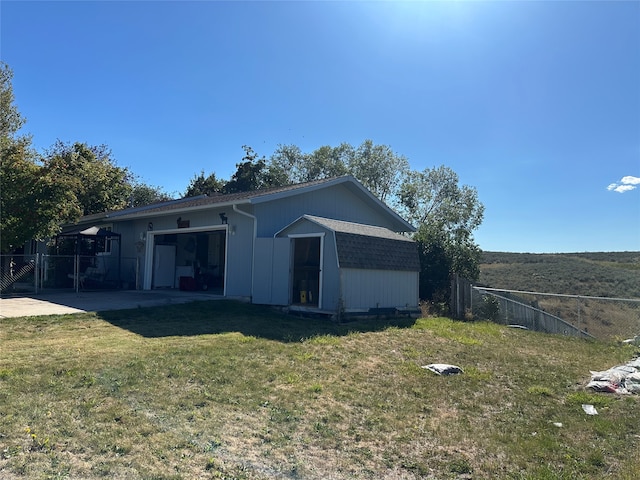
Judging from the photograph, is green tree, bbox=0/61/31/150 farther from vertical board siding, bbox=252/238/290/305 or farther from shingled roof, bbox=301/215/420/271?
shingled roof, bbox=301/215/420/271

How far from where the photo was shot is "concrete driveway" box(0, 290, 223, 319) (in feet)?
35.0

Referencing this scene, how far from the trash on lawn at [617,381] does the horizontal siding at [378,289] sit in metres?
5.86

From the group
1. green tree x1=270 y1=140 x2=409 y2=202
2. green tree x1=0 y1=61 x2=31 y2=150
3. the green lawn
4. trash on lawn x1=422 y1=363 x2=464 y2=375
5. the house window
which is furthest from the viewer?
green tree x1=270 y1=140 x2=409 y2=202

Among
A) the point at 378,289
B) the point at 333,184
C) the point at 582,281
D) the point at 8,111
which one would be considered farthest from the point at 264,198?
the point at 582,281

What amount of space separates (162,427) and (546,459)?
337cm

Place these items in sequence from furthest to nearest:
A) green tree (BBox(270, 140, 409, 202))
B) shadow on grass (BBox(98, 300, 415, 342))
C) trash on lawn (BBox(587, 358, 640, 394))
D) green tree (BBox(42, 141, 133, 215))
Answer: green tree (BBox(270, 140, 409, 202)), green tree (BBox(42, 141, 133, 215)), shadow on grass (BBox(98, 300, 415, 342)), trash on lawn (BBox(587, 358, 640, 394))

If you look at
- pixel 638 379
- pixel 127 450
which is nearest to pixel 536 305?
pixel 638 379

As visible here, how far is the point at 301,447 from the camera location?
13.0 feet

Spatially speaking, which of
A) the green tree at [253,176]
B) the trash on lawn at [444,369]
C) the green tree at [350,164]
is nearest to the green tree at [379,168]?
the green tree at [350,164]

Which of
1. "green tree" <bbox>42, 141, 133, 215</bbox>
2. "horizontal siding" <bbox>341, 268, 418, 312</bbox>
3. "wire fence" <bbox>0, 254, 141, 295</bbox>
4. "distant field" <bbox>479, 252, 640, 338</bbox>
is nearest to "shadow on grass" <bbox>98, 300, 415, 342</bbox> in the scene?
"horizontal siding" <bbox>341, 268, 418, 312</bbox>

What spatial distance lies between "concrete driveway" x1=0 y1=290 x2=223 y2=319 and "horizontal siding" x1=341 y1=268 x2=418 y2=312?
166 inches

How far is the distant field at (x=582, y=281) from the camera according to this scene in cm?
1184

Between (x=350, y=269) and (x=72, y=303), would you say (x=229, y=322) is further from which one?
(x=72, y=303)

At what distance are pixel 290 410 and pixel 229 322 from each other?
5730mm
